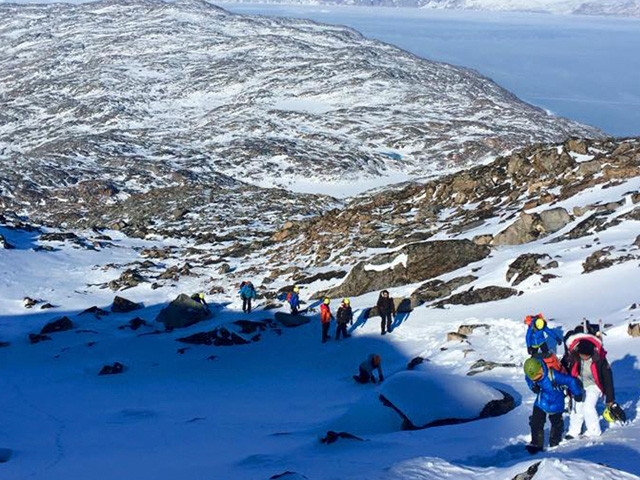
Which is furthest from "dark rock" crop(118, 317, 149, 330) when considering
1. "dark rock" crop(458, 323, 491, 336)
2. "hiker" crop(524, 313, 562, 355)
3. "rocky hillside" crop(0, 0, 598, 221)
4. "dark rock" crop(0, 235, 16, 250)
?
"rocky hillside" crop(0, 0, 598, 221)

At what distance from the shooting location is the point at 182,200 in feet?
267

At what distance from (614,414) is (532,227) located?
18313 mm

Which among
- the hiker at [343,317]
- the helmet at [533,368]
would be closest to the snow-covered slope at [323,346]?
the hiker at [343,317]

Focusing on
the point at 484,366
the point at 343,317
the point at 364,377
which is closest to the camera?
the point at 484,366

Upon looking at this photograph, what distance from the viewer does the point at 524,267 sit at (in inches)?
916

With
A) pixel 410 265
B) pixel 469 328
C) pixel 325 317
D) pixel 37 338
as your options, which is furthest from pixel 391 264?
pixel 37 338

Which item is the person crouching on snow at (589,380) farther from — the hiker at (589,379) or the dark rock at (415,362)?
the dark rock at (415,362)

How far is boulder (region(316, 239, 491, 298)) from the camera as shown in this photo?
2744 centimetres

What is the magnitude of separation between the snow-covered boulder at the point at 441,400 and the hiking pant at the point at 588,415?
2414 millimetres

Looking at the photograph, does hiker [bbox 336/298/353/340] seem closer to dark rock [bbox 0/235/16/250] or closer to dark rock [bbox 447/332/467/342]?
dark rock [bbox 447/332/467/342]

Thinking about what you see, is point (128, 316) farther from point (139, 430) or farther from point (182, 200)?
point (182, 200)

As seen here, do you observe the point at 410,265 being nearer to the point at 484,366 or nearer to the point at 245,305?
the point at 245,305

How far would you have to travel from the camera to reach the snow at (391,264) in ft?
93.6

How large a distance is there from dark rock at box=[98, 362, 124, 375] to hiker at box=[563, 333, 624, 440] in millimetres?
15039
